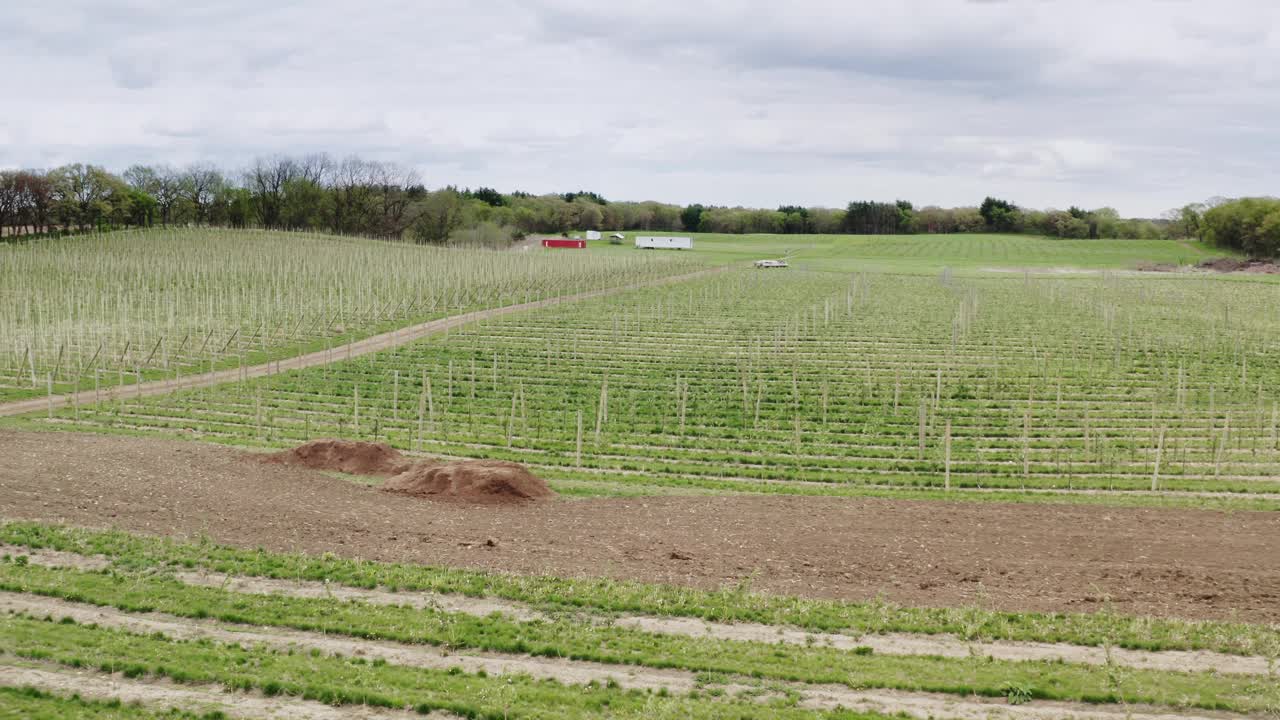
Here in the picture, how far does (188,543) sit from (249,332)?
3399 centimetres

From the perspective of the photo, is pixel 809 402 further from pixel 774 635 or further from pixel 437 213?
pixel 437 213

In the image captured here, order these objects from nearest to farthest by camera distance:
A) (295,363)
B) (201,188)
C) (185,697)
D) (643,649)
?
(185,697), (643,649), (295,363), (201,188)

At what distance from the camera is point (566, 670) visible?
12625mm

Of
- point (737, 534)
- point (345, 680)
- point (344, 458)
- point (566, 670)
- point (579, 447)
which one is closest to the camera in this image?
point (345, 680)

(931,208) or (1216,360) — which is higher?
(931,208)

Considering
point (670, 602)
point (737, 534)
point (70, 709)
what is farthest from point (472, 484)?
point (70, 709)

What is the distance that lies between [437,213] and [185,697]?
4915 inches

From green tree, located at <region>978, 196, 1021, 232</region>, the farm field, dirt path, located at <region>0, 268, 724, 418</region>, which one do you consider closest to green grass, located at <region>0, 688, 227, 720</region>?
the farm field

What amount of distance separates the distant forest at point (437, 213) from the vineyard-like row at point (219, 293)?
8511 millimetres

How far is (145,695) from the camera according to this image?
11227mm

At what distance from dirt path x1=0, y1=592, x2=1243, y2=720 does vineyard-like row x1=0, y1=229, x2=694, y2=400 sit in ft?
74.1

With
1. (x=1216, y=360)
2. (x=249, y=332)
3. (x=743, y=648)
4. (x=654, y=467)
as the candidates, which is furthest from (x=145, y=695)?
(x=1216, y=360)

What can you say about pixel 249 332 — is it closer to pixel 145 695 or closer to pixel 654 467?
pixel 654 467

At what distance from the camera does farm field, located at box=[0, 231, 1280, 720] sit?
12055 mm
